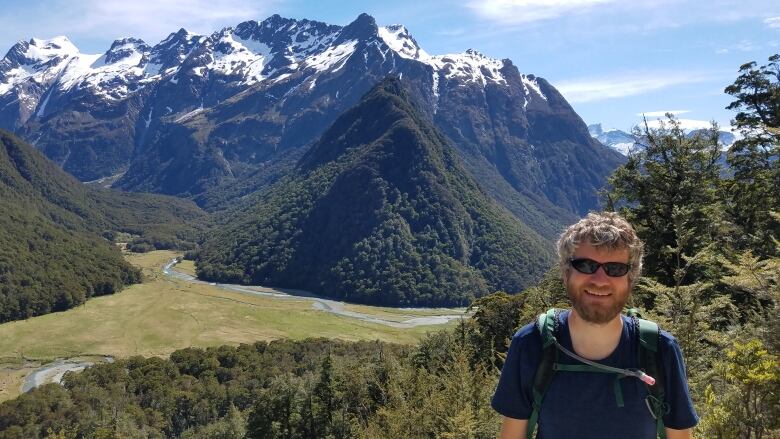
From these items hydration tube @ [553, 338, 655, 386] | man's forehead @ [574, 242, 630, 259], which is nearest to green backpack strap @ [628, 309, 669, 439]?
hydration tube @ [553, 338, 655, 386]

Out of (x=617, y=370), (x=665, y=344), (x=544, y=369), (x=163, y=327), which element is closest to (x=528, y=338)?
(x=544, y=369)

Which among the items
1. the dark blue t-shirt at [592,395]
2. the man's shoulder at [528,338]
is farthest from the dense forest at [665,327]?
the man's shoulder at [528,338]

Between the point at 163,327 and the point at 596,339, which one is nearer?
the point at 596,339

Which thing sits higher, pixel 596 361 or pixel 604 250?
pixel 604 250

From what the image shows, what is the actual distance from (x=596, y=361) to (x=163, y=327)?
492ft

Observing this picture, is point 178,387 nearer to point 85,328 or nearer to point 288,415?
point 288,415

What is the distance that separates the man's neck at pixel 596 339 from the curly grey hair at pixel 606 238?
47cm

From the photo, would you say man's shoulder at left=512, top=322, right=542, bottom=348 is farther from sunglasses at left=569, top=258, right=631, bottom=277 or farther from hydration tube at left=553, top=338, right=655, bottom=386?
sunglasses at left=569, top=258, right=631, bottom=277

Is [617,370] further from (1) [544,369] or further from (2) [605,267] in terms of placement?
(2) [605,267]

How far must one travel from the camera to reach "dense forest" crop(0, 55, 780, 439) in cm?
1204

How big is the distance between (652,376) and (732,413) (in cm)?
748

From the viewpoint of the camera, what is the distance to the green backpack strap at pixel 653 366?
4461 millimetres

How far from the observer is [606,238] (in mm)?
4707

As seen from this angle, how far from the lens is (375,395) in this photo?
52.7 m
